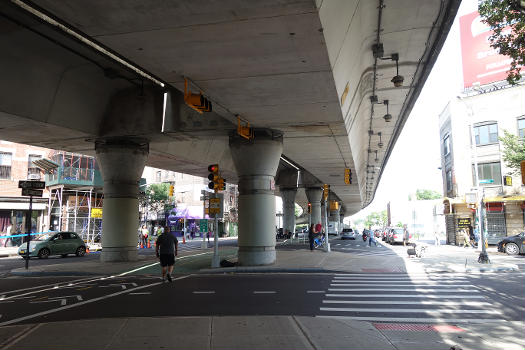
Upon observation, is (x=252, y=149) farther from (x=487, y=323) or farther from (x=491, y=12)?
(x=487, y=323)

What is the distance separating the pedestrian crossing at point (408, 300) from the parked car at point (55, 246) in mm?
18673

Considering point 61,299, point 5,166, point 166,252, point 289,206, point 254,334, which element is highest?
point 5,166

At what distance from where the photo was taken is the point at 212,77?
11133 millimetres

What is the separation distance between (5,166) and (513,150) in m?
42.5

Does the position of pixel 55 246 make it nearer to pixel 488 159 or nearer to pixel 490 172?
pixel 490 172

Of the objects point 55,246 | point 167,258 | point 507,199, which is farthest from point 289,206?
point 167,258

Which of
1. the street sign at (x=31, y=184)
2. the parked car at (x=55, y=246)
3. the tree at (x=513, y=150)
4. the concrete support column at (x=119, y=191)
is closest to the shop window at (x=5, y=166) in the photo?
the parked car at (x=55, y=246)

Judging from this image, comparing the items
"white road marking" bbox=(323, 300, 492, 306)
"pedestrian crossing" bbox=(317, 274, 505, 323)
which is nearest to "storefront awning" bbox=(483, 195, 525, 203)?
"pedestrian crossing" bbox=(317, 274, 505, 323)

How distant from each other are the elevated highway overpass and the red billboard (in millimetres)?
19342

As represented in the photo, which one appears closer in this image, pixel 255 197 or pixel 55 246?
pixel 255 197

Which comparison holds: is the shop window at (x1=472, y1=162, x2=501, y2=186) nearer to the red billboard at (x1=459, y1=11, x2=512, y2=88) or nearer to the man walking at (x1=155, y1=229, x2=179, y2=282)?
the red billboard at (x1=459, y1=11, x2=512, y2=88)

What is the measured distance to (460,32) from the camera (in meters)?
40.5

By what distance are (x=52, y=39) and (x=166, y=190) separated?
160 ft

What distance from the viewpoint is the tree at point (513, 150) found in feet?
97.6
